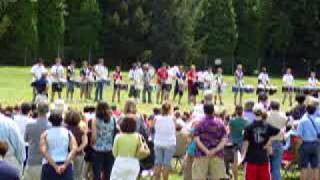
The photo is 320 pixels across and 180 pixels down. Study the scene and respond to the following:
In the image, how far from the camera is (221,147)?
13.6m

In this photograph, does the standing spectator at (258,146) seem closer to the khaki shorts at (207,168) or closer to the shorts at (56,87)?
the khaki shorts at (207,168)

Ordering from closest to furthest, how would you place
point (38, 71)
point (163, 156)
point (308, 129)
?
point (308, 129)
point (163, 156)
point (38, 71)

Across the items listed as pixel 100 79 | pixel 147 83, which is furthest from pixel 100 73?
pixel 147 83

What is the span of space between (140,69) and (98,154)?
21.5m

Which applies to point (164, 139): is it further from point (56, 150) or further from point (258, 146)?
point (56, 150)

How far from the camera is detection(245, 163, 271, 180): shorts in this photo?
1405 centimetres

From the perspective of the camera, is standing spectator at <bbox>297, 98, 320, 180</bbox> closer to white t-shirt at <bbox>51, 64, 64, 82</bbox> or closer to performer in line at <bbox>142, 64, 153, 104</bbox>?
white t-shirt at <bbox>51, 64, 64, 82</bbox>

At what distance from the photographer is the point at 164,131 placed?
627 inches

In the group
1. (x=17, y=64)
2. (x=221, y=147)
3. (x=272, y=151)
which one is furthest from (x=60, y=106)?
(x=17, y=64)

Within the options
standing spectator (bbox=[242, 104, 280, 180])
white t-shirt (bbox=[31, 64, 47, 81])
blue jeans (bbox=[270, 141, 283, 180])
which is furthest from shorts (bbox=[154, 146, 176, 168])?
white t-shirt (bbox=[31, 64, 47, 81])

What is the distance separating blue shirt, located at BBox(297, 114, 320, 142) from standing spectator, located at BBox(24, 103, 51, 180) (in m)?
5.61

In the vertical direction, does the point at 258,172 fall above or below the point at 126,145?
below

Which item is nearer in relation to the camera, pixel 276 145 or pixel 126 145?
pixel 126 145

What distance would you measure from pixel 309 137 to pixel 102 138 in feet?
14.4
